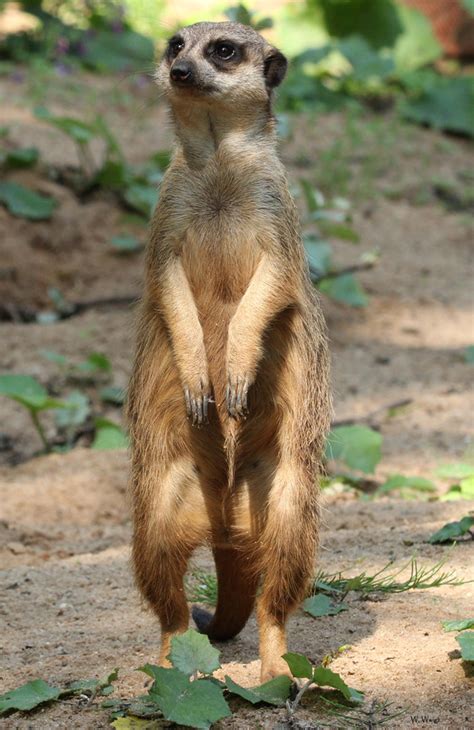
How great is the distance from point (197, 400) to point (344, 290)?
15.7 feet

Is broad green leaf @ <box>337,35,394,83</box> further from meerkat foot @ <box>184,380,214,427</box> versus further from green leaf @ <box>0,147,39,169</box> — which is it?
meerkat foot @ <box>184,380,214,427</box>

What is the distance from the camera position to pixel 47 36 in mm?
11086

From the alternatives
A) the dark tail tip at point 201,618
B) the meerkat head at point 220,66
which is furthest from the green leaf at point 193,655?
the meerkat head at point 220,66

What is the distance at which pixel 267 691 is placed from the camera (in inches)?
120

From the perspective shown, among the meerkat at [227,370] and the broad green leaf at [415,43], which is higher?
the broad green leaf at [415,43]

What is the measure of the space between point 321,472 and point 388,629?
0.54m

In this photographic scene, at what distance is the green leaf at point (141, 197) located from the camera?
26.5ft

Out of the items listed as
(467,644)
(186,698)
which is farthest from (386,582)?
(186,698)

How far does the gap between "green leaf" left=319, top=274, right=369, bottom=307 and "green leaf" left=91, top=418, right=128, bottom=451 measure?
93.3 inches

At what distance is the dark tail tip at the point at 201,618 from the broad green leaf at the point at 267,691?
653mm

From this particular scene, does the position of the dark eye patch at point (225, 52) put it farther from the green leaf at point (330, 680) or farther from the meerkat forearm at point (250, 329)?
the green leaf at point (330, 680)

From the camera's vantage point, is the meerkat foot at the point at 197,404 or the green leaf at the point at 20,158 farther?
the green leaf at the point at 20,158

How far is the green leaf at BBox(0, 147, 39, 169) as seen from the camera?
27.9ft

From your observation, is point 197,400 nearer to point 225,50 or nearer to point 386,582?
point 386,582
